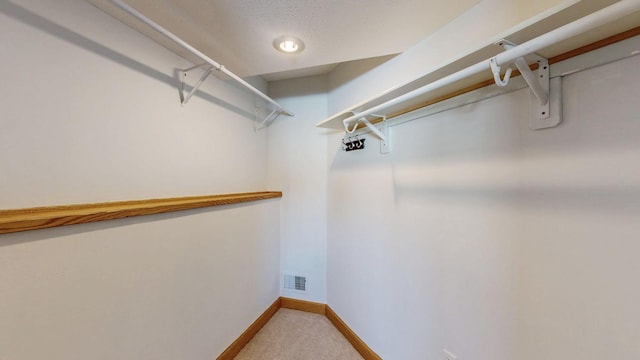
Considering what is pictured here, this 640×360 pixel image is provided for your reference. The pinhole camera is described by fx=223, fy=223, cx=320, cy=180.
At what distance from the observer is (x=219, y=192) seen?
1.74 metres

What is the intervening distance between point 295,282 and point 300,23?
220 centimetres

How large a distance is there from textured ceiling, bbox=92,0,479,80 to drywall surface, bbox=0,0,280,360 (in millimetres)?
237

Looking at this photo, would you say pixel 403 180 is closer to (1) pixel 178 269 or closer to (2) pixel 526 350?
(2) pixel 526 350

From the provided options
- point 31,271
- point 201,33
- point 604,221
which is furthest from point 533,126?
point 31,271

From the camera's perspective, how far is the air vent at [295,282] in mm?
2277

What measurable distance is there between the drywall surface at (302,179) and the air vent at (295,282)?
1.6 inches

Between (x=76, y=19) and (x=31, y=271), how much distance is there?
98 centimetres

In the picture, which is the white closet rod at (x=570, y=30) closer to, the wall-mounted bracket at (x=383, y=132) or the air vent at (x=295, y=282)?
the wall-mounted bracket at (x=383, y=132)

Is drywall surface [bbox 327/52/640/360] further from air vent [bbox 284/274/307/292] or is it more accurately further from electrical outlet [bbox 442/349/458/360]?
air vent [bbox 284/274/307/292]

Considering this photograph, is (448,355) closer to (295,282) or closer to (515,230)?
(515,230)

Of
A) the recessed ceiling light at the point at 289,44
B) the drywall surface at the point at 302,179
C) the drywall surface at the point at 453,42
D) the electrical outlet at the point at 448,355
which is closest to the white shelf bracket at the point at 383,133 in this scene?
the drywall surface at the point at 453,42

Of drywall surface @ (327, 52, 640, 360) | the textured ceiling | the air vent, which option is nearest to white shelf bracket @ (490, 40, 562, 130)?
drywall surface @ (327, 52, 640, 360)

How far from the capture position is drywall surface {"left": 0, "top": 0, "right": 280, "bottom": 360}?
2.42 feet

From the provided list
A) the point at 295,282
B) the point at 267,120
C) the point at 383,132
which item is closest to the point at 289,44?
the point at 383,132
